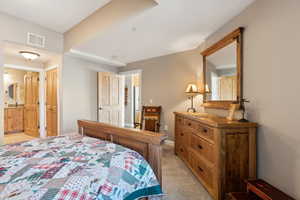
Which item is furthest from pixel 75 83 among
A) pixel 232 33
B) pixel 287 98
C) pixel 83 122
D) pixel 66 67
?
pixel 287 98

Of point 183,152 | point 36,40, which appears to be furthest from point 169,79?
point 36,40

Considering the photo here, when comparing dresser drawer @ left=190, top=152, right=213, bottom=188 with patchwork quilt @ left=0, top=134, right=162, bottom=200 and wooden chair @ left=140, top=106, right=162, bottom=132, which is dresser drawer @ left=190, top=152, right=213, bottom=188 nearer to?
patchwork quilt @ left=0, top=134, right=162, bottom=200

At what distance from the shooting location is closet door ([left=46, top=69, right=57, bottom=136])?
12.6 feet

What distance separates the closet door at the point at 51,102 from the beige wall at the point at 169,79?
246cm

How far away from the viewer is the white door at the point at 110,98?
4.34m

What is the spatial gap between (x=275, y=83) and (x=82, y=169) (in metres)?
1.97

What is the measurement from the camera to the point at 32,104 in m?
4.61

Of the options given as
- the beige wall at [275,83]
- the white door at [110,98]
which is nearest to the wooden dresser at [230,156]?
the beige wall at [275,83]

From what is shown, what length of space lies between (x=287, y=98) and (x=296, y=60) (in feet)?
1.16

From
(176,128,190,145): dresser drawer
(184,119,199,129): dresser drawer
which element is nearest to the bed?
(184,119,199,129): dresser drawer

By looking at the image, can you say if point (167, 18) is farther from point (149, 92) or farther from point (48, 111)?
point (48, 111)

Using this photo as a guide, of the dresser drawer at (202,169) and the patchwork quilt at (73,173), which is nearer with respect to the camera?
the patchwork quilt at (73,173)

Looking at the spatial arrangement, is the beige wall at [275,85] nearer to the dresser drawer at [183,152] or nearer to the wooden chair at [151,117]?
the dresser drawer at [183,152]

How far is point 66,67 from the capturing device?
11.9 ft
